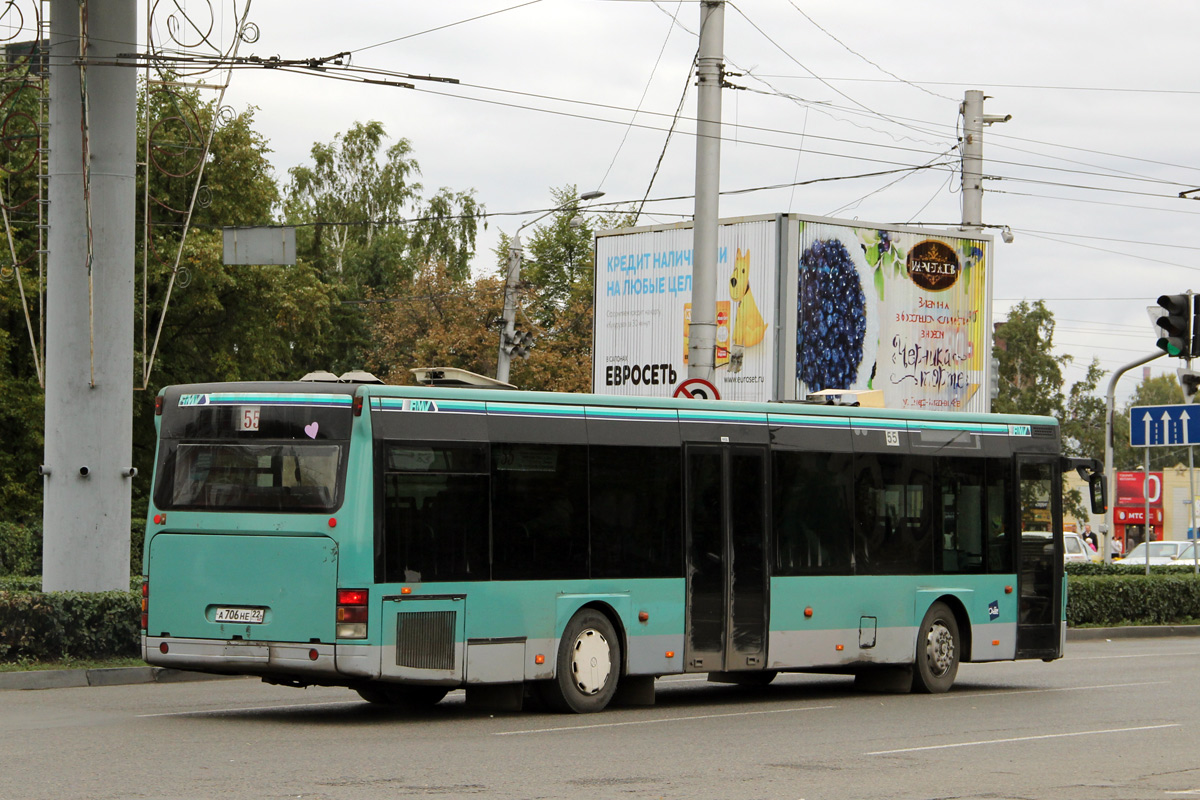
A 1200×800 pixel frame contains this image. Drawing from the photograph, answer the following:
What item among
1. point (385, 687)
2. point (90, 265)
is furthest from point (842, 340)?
point (385, 687)

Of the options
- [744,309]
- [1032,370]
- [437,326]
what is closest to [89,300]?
[744,309]

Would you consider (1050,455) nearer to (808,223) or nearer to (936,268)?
(808,223)

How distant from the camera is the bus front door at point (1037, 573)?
18141 millimetres

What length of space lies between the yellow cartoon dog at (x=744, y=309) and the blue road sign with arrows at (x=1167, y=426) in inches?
268

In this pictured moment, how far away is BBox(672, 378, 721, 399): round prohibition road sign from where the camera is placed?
1903 cm

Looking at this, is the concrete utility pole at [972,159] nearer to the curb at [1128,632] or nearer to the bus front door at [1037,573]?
the curb at [1128,632]

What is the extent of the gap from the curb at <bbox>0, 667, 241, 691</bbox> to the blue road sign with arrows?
18.2 metres

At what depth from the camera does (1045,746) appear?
40.8 feet

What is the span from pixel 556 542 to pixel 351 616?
211 centimetres


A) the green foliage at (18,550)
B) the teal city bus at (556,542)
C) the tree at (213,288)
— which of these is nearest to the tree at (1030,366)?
the tree at (213,288)

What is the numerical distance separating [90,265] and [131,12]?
A: 2822 mm

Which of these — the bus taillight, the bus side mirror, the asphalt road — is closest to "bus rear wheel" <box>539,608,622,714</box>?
the asphalt road

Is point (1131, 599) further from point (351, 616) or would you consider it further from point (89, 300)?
point (351, 616)

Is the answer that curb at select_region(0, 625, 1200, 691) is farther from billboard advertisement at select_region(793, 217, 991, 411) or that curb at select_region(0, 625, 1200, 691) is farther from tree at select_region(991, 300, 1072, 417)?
tree at select_region(991, 300, 1072, 417)
